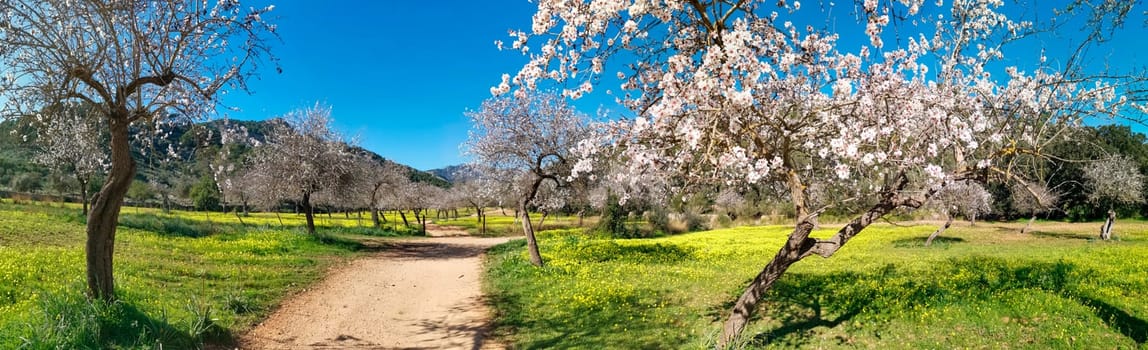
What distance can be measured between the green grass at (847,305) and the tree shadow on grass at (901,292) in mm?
26

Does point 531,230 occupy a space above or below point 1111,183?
below

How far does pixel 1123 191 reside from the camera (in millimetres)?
34469

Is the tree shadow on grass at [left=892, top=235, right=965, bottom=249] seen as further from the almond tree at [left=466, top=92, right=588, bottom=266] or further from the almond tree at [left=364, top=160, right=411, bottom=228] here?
the almond tree at [left=364, top=160, right=411, bottom=228]

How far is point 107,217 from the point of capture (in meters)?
8.59

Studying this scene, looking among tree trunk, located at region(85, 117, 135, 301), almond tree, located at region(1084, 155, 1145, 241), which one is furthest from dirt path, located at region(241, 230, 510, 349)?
almond tree, located at region(1084, 155, 1145, 241)

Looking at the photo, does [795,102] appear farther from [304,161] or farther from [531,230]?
[304,161]

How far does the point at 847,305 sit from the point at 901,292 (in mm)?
1794

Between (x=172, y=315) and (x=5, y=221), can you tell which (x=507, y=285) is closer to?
(x=172, y=315)

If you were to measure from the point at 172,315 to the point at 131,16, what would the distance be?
4817mm

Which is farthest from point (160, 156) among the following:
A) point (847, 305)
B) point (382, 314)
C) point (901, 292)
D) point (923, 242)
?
point (923, 242)

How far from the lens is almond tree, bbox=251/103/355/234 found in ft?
90.6

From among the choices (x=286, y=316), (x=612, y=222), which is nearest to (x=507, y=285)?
(x=286, y=316)

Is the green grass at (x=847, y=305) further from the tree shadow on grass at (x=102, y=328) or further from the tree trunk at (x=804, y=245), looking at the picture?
the tree shadow on grass at (x=102, y=328)

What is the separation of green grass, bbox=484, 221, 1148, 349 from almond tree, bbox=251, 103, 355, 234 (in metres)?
14.8
